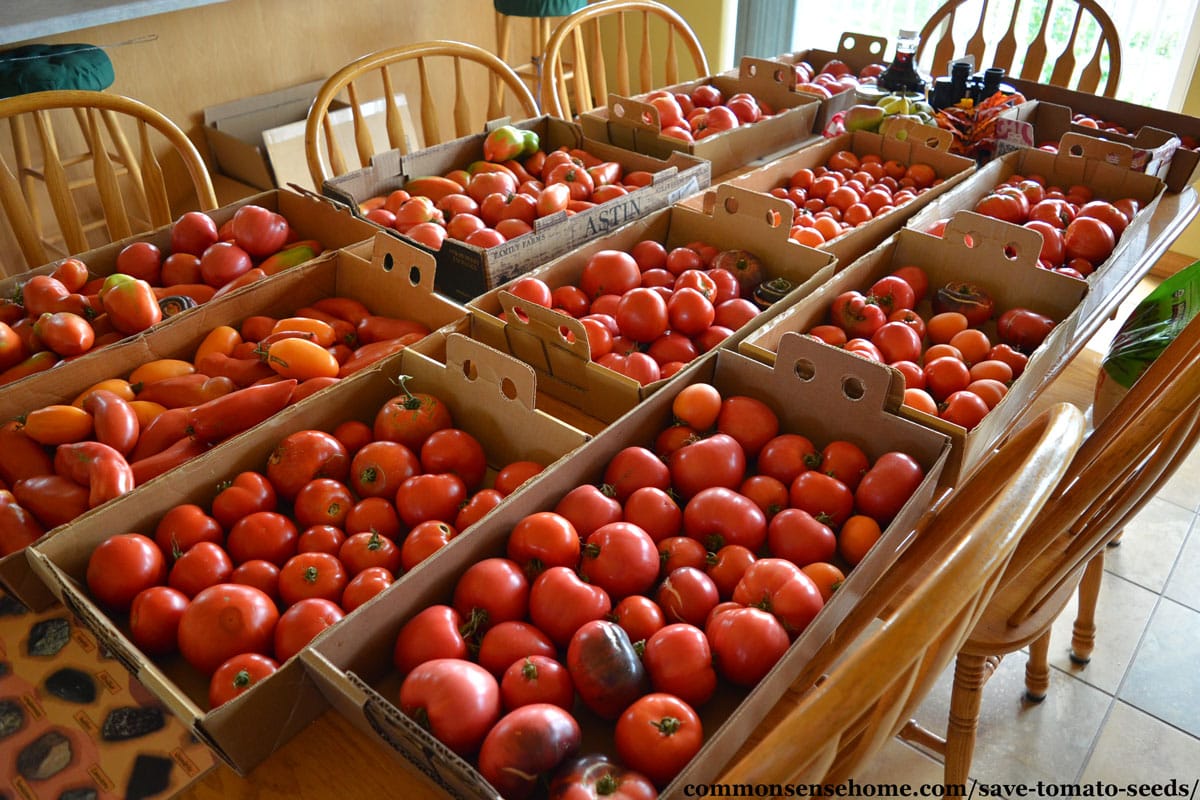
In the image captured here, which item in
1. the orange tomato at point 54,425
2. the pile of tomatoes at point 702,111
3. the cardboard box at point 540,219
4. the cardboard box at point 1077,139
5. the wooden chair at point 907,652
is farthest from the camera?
the pile of tomatoes at point 702,111

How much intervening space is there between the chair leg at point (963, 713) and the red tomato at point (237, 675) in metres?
1.01

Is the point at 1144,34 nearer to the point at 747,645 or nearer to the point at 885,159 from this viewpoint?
the point at 885,159

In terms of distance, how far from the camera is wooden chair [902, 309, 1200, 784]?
1019mm

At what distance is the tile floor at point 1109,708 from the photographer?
1.68 meters

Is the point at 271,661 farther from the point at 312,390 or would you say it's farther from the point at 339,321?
the point at 339,321

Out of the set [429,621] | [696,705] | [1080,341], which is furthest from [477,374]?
[1080,341]

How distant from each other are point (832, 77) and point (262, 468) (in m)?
2.02

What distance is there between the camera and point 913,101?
2.18 metres

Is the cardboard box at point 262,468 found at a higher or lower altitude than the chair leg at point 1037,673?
higher

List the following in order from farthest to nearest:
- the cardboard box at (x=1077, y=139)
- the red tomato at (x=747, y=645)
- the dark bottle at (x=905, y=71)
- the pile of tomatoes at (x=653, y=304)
Answer: the dark bottle at (x=905, y=71)
the cardboard box at (x=1077, y=139)
the pile of tomatoes at (x=653, y=304)
the red tomato at (x=747, y=645)

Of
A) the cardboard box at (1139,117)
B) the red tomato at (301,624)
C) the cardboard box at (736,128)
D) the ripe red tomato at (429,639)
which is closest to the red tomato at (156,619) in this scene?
the red tomato at (301,624)

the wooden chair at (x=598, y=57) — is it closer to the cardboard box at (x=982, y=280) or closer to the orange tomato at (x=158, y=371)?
the cardboard box at (x=982, y=280)

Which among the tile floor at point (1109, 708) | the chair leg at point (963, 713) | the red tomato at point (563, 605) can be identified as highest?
the red tomato at point (563, 605)

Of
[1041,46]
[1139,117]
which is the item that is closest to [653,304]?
[1139,117]
